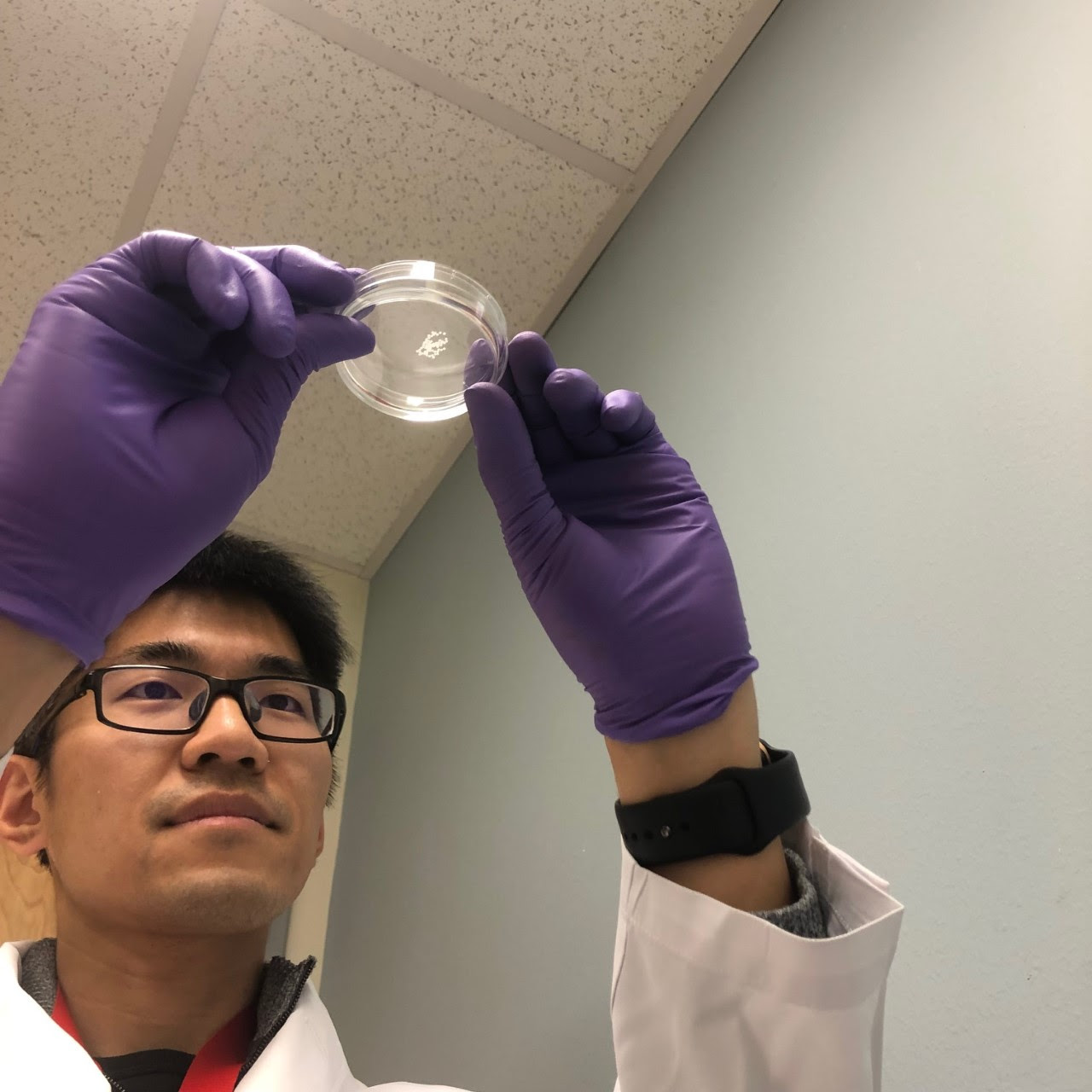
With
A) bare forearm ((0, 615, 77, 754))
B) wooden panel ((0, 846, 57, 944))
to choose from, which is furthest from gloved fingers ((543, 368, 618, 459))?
wooden panel ((0, 846, 57, 944))

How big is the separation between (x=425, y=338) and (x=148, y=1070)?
2.56 ft

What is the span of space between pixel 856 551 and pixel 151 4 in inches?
46.2

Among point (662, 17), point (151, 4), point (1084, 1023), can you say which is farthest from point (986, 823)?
point (151, 4)

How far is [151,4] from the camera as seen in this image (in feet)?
4.30

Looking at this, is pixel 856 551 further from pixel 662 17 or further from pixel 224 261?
pixel 662 17

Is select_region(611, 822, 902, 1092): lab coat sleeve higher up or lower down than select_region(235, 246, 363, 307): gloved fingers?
lower down

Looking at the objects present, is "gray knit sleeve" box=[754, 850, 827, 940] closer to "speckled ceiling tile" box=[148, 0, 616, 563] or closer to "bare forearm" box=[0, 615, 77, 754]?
"bare forearm" box=[0, 615, 77, 754]

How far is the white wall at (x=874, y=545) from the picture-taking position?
0.72 m

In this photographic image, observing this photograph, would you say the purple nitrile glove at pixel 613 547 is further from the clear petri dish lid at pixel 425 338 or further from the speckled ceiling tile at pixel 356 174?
the speckled ceiling tile at pixel 356 174

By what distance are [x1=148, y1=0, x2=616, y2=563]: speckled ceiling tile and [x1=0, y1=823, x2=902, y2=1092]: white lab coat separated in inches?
43.0

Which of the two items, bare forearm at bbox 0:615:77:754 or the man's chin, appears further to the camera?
the man's chin

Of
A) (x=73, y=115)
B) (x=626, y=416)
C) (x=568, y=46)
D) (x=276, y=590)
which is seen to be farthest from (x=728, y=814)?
(x=73, y=115)

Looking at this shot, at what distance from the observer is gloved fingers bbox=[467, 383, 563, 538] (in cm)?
85

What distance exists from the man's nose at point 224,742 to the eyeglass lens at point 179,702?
0.02m
